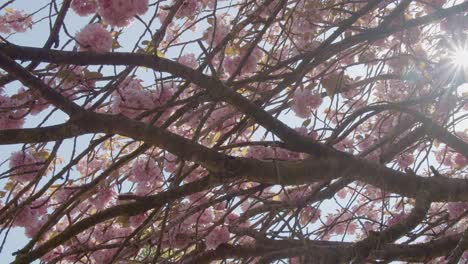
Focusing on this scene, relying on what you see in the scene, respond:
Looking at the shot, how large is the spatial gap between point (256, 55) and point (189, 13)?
1.50 ft

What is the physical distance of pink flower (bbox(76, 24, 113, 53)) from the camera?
201 cm

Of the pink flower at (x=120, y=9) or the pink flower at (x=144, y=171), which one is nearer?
the pink flower at (x=120, y=9)

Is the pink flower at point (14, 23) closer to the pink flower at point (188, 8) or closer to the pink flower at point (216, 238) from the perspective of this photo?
the pink flower at point (188, 8)

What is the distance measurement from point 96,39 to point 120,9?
0.15 m

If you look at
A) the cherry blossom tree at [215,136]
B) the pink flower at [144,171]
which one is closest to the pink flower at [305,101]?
the cherry blossom tree at [215,136]

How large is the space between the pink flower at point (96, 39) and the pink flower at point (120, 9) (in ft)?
0.22

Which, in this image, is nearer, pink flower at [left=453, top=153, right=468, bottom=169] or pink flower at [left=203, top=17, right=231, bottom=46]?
pink flower at [left=203, top=17, right=231, bottom=46]

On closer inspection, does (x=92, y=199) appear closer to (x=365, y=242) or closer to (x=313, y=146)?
(x=313, y=146)

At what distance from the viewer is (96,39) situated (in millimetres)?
2016

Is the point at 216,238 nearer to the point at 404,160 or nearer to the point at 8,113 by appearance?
the point at 8,113

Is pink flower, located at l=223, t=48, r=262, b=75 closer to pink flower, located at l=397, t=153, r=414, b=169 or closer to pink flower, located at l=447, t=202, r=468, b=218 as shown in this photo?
pink flower, located at l=397, t=153, r=414, b=169

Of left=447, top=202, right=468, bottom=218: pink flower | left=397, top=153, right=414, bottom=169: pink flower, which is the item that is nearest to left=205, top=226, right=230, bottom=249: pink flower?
left=447, top=202, right=468, bottom=218: pink flower

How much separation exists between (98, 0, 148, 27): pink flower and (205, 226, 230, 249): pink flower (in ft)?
3.73

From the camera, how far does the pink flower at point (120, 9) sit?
2.00m
